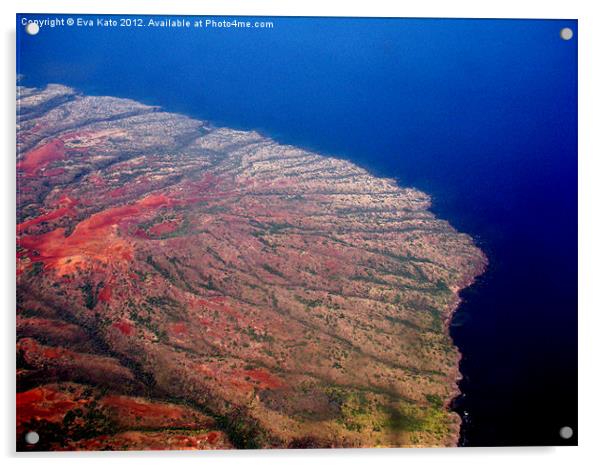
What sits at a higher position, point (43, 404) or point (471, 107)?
point (471, 107)

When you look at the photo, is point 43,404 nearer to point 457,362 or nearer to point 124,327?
point 124,327

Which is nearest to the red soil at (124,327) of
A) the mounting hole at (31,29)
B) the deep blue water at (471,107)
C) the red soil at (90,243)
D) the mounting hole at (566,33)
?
the red soil at (90,243)

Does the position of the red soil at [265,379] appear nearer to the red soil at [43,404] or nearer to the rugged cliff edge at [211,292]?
the rugged cliff edge at [211,292]

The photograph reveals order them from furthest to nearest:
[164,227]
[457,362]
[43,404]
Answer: [164,227] → [457,362] → [43,404]

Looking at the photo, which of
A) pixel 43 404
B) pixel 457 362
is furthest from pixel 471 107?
pixel 43 404

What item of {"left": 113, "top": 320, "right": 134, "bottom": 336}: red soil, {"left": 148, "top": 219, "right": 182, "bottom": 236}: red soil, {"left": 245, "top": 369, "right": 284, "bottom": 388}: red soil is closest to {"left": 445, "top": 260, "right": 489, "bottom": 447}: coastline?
{"left": 245, "top": 369, "right": 284, "bottom": 388}: red soil

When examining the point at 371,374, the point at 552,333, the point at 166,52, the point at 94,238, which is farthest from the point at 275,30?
the point at 552,333
